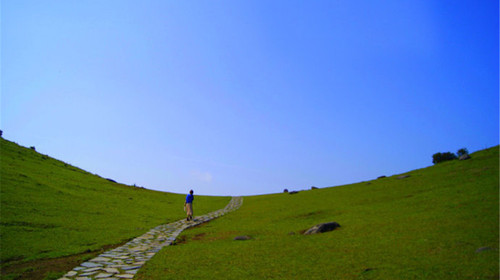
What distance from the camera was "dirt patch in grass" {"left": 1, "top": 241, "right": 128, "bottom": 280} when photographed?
1065 centimetres

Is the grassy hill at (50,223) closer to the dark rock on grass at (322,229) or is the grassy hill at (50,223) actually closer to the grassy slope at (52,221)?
the grassy slope at (52,221)

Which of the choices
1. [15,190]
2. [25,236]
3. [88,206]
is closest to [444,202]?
[25,236]

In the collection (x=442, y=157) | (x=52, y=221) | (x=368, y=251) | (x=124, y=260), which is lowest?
(x=368, y=251)

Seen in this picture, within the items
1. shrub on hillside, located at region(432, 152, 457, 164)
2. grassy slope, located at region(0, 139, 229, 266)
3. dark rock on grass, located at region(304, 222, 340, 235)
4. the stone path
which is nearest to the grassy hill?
grassy slope, located at region(0, 139, 229, 266)

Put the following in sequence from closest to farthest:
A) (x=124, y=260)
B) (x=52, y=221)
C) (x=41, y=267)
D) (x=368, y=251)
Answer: (x=41, y=267) → (x=368, y=251) → (x=124, y=260) → (x=52, y=221)

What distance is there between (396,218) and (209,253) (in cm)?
1311

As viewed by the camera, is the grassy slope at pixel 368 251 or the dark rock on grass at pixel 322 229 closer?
the grassy slope at pixel 368 251

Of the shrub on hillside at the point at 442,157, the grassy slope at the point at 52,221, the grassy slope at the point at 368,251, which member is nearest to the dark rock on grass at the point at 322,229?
the grassy slope at the point at 368,251

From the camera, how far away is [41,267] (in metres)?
11.7

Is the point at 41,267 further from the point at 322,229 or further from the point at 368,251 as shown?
the point at 322,229

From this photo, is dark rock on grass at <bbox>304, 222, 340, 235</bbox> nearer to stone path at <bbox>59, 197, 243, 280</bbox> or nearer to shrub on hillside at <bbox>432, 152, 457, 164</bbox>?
stone path at <bbox>59, 197, 243, 280</bbox>

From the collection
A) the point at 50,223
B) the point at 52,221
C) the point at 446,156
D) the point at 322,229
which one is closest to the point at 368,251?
the point at 322,229

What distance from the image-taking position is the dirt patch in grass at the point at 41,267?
10654mm

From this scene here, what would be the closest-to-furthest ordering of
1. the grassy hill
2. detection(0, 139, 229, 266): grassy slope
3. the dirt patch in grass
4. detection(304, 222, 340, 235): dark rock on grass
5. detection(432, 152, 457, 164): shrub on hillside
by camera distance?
the dirt patch in grass
the grassy hill
detection(0, 139, 229, 266): grassy slope
detection(304, 222, 340, 235): dark rock on grass
detection(432, 152, 457, 164): shrub on hillside
